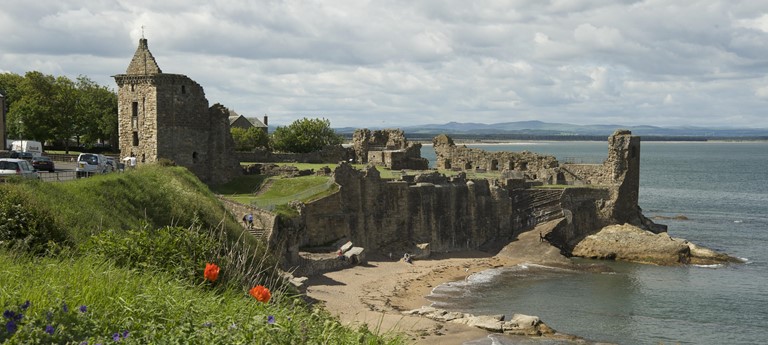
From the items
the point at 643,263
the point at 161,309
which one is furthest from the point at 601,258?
the point at 161,309

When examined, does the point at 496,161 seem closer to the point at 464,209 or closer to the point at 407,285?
the point at 464,209

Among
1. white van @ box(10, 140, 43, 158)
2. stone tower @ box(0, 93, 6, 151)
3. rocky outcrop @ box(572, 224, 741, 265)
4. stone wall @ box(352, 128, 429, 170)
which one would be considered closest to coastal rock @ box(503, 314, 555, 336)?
rocky outcrop @ box(572, 224, 741, 265)

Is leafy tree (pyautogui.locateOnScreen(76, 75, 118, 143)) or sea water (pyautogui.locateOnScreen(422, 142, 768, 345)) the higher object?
leafy tree (pyautogui.locateOnScreen(76, 75, 118, 143))

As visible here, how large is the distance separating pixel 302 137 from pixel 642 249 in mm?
36260

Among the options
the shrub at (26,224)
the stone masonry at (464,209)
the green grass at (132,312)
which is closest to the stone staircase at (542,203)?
the stone masonry at (464,209)

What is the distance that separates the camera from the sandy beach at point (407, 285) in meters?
32.9

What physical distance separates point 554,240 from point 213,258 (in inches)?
1690

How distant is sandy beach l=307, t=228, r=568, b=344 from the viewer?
108 feet

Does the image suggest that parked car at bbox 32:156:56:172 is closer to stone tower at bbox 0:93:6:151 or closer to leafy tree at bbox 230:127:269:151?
stone tower at bbox 0:93:6:151

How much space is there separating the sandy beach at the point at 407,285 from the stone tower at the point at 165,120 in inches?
464

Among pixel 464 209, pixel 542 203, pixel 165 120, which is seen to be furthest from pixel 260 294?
pixel 542 203

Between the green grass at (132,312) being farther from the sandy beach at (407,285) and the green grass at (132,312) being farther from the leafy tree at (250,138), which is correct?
the leafy tree at (250,138)

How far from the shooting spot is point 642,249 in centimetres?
5516

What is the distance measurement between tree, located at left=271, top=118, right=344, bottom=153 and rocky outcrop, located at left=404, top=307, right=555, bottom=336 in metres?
45.6
